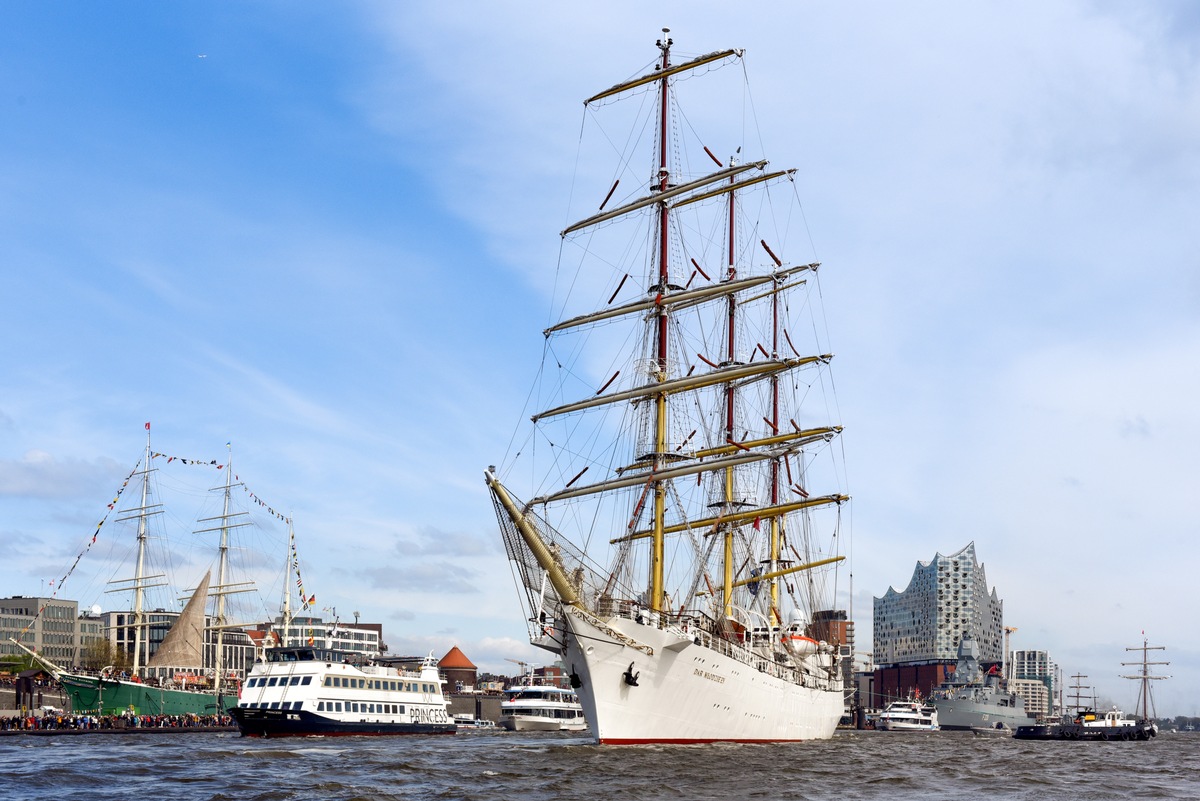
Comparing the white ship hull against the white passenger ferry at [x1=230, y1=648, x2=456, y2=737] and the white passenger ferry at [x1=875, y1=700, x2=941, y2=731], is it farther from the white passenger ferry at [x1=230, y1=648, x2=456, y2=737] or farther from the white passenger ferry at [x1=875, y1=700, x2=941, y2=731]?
the white passenger ferry at [x1=875, y1=700, x2=941, y2=731]

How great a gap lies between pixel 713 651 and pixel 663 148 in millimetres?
31662

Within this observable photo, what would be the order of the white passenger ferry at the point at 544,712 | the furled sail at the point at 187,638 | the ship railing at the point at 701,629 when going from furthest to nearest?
the furled sail at the point at 187,638, the white passenger ferry at the point at 544,712, the ship railing at the point at 701,629

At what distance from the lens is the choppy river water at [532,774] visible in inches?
1671

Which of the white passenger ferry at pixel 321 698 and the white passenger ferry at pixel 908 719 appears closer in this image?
the white passenger ferry at pixel 321 698

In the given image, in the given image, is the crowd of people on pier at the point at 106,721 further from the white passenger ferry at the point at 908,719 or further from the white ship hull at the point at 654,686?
the white passenger ferry at the point at 908,719

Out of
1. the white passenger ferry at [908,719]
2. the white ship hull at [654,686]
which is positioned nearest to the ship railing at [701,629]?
the white ship hull at [654,686]

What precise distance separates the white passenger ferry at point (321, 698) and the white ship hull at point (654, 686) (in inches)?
1215

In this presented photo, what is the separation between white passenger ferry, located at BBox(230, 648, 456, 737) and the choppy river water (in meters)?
8.38

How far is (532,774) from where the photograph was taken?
50219 mm

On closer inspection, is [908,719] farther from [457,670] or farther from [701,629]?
[701,629]

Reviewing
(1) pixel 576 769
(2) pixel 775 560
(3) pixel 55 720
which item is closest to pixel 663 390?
(1) pixel 576 769

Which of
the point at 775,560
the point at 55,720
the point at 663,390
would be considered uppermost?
the point at 663,390

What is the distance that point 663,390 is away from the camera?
Answer: 73188mm

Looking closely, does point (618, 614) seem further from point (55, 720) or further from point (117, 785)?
point (55, 720)
